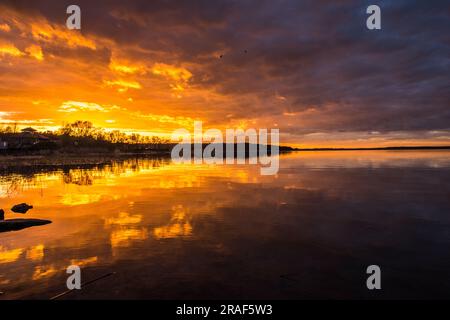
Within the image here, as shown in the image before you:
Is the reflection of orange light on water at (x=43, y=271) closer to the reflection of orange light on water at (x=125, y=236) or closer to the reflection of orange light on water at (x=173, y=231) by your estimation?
the reflection of orange light on water at (x=125, y=236)

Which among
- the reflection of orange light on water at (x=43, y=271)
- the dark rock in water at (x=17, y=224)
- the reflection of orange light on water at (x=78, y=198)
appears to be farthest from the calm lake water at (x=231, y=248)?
the dark rock in water at (x=17, y=224)

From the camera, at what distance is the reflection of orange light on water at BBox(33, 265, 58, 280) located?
13484 millimetres

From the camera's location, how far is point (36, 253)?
1628cm

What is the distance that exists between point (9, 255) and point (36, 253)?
49.6 inches

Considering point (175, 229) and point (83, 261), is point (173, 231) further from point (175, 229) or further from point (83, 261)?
point (83, 261)

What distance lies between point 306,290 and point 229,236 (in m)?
8.12

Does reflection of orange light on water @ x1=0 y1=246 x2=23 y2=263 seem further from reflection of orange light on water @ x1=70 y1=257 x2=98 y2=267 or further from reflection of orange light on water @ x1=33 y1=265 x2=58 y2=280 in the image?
reflection of orange light on water @ x1=70 y1=257 x2=98 y2=267

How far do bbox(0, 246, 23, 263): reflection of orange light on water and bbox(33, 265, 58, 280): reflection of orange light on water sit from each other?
84.1 inches

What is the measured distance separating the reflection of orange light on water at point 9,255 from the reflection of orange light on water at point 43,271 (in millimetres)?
2135

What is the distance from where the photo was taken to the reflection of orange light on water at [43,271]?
1348cm

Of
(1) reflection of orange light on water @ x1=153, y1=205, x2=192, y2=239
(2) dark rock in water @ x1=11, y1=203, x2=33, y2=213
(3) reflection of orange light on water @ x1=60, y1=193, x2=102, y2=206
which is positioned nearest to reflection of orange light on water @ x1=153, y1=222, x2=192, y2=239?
(1) reflection of orange light on water @ x1=153, y1=205, x2=192, y2=239
